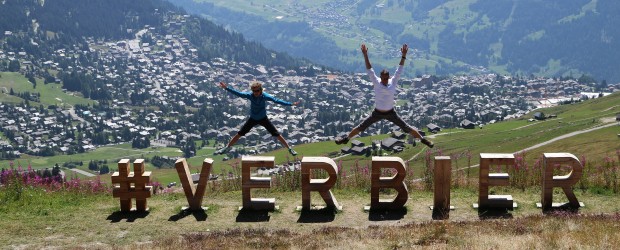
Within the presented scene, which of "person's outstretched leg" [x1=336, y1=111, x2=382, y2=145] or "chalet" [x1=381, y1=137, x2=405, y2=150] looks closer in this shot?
"person's outstretched leg" [x1=336, y1=111, x2=382, y2=145]

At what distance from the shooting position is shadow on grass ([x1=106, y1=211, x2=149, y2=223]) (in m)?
20.6

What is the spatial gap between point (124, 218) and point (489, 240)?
11.0m

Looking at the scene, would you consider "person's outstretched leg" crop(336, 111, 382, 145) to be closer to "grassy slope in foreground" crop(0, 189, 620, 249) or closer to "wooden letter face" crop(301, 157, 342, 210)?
"wooden letter face" crop(301, 157, 342, 210)

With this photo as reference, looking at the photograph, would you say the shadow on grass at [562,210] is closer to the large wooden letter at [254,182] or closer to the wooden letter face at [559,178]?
the wooden letter face at [559,178]

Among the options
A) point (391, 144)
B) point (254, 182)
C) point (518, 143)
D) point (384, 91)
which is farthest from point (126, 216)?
point (391, 144)

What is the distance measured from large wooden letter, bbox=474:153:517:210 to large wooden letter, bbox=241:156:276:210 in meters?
6.39

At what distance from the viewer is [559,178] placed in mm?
20344

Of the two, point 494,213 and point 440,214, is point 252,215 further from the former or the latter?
point 494,213

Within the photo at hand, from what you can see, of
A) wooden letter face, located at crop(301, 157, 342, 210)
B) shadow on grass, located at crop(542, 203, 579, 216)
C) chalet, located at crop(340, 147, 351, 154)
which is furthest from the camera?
chalet, located at crop(340, 147, 351, 154)

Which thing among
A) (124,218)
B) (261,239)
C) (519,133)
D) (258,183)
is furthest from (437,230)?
Answer: (519,133)

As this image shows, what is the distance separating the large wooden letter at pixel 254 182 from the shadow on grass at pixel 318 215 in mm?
1117

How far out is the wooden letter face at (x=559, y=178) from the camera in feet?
65.9

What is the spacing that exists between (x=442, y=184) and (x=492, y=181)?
1.53 meters

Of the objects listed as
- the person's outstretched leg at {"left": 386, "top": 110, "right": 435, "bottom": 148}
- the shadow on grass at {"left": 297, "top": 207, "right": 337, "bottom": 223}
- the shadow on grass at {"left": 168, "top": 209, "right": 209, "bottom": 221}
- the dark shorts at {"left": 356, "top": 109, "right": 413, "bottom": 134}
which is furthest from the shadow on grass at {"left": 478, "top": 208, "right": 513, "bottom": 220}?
the shadow on grass at {"left": 168, "top": 209, "right": 209, "bottom": 221}
